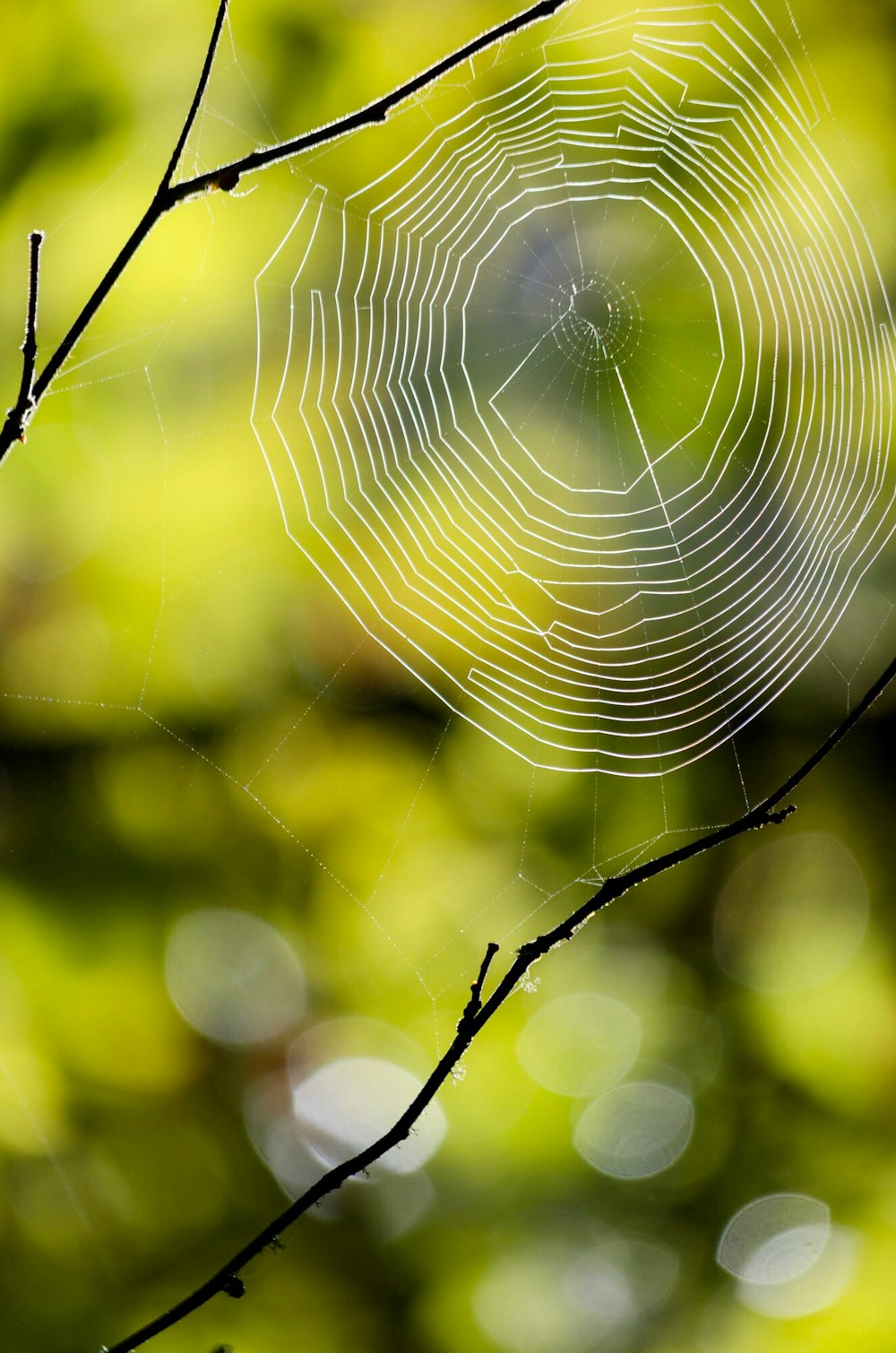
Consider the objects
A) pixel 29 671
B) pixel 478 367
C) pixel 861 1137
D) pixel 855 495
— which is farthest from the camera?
pixel 861 1137

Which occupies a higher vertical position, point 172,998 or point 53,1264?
point 172,998

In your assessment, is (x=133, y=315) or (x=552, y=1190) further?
(x=552, y=1190)

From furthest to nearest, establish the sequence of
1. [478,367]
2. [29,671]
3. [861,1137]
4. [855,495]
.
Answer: [861,1137]
[478,367]
[29,671]
[855,495]

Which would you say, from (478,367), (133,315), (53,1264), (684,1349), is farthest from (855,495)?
(53,1264)

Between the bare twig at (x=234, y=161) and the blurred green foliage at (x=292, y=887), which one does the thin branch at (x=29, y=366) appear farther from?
the blurred green foliage at (x=292, y=887)

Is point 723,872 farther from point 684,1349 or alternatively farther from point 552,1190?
point 684,1349

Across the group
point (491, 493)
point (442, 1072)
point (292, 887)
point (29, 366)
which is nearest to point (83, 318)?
point (29, 366)
